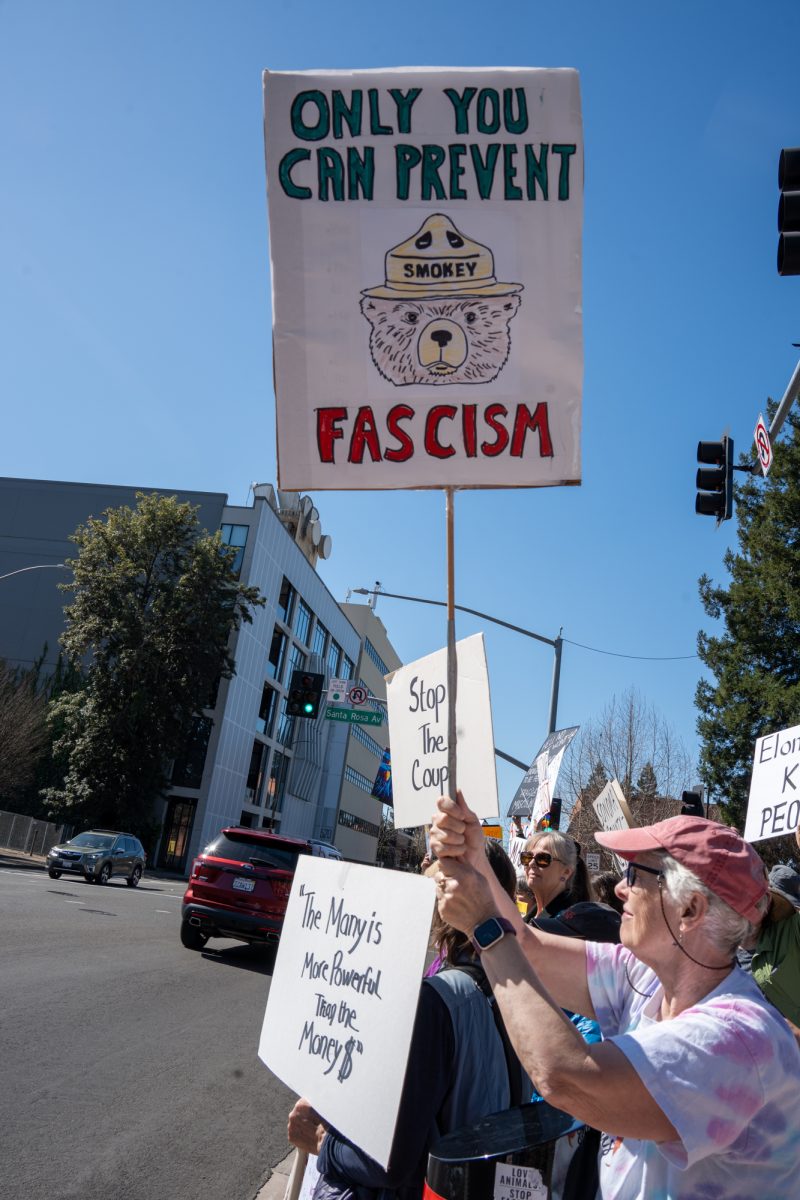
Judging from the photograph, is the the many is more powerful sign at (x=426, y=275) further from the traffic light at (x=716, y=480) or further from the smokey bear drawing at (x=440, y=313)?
the traffic light at (x=716, y=480)

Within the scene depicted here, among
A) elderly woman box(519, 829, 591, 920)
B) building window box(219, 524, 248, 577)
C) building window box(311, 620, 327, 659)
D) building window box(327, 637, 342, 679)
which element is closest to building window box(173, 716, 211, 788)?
building window box(219, 524, 248, 577)

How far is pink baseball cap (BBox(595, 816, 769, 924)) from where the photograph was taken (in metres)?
2.02

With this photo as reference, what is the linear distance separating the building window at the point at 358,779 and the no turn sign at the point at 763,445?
217 feet

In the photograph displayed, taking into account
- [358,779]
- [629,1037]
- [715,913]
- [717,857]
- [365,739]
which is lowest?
[629,1037]

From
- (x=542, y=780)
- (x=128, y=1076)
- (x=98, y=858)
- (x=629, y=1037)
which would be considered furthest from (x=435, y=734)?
(x=98, y=858)

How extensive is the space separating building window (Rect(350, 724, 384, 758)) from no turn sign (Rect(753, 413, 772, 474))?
65.0 meters

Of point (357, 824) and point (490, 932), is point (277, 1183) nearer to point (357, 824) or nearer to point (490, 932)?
point (490, 932)

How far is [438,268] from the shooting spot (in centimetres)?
273

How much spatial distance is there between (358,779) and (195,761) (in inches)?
1493

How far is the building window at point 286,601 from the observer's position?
52.2 metres

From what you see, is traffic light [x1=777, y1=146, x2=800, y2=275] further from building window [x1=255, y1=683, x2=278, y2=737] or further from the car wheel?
→ building window [x1=255, y1=683, x2=278, y2=737]

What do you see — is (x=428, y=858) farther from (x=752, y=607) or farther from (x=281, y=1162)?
(x=752, y=607)

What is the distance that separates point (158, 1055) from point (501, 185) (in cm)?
659

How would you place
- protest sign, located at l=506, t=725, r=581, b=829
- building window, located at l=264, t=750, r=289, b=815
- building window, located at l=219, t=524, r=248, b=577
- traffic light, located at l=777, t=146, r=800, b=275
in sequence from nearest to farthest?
traffic light, located at l=777, t=146, r=800, b=275 < protest sign, located at l=506, t=725, r=581, b=829 < building window, located at l=219, t=524, r=248, b=577 < building window, located at l=264, t=750, r=289, b=815
